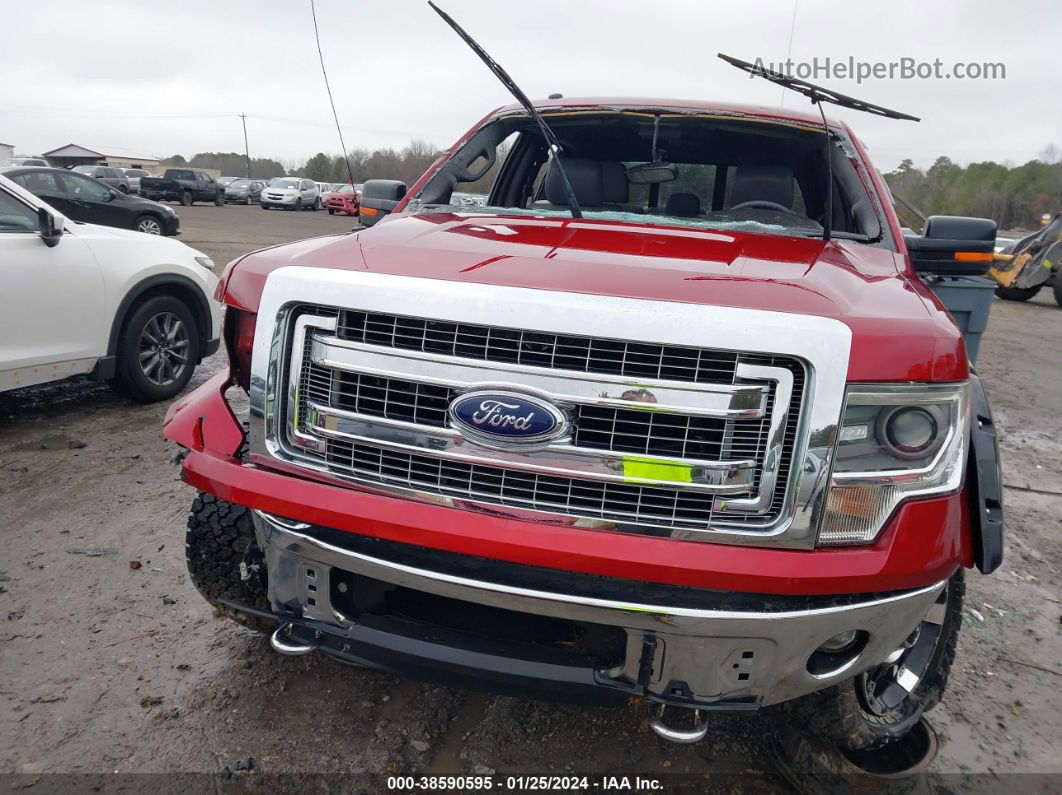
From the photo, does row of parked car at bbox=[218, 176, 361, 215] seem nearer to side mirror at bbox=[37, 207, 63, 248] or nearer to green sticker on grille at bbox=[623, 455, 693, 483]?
side mirror at bbox=[37, 207, 63, 248]

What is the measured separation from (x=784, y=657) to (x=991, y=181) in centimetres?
6631

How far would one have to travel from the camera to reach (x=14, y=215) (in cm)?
450

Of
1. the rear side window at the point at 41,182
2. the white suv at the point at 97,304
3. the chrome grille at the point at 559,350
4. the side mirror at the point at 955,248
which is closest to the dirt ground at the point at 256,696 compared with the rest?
the white suv at the point at 97,304

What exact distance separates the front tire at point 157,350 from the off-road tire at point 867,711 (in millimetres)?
4625

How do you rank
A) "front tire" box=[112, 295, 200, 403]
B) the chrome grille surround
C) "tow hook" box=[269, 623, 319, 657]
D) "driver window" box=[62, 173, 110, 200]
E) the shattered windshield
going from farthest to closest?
"driver window" box=[62, 173, 110, 200] → "front tire" box=[112, 295, 200, 403] → the shattered windshield → "tow hook" box=[269, 623, 319, 657] → the chrome grille surround

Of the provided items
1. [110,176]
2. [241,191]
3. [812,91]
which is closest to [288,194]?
[241,191]

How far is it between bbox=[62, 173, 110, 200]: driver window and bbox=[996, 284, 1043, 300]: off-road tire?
1862 cm

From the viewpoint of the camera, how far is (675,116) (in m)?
3.52

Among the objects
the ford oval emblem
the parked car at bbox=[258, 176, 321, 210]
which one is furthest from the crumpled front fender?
the parked car at bbox=[258, 176, 321, 210]

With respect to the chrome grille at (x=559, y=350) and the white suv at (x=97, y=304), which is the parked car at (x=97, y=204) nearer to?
the white suv at (x=97, y=304)

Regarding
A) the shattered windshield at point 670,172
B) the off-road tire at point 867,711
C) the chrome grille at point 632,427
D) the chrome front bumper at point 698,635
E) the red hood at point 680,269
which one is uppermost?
the shattered windshield at point 670,172

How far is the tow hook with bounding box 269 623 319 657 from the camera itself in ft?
6.58

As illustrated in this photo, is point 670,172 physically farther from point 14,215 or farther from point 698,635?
point 14,215

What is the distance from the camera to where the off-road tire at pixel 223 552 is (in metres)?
2.30
